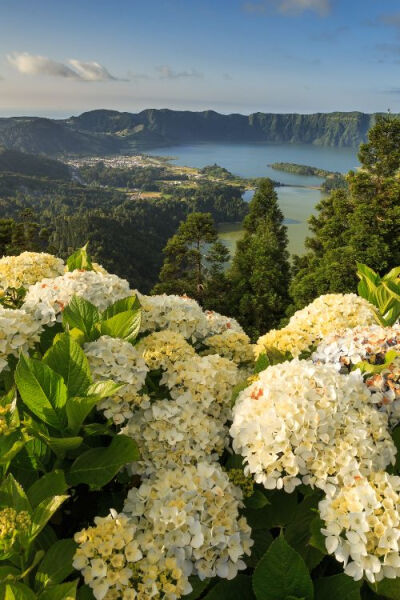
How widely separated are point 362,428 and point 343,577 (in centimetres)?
61

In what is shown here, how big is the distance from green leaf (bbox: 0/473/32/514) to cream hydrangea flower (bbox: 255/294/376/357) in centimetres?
188

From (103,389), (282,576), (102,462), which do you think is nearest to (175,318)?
(103,389)

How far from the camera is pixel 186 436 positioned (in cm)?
212

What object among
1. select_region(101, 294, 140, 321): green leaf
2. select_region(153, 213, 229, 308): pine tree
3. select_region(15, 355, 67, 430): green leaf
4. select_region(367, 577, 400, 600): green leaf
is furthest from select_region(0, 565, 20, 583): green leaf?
select_region(153, 213, 229, 308): pine tree

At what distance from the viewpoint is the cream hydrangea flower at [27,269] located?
3.83 metres

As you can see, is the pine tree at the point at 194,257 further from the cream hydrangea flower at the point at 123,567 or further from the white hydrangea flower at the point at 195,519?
the cream hydrangea flower at the point at 123,567

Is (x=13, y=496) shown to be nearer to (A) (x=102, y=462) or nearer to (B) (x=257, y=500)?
(A) (x=102, y=462)

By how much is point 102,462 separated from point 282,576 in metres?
0.85

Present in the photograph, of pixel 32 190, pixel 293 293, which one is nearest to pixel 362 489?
pixel 293 293

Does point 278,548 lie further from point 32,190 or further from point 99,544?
point 32,190

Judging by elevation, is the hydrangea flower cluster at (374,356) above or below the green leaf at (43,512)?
above

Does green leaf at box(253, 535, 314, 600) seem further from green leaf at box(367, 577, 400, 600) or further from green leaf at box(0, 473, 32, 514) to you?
green leaf at box(0, 473, 32, 514)

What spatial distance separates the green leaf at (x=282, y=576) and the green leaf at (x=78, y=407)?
0.92 meters

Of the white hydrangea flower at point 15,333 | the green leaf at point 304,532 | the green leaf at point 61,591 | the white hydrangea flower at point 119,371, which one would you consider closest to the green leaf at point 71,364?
the white hydrangea flower at point 119,371
